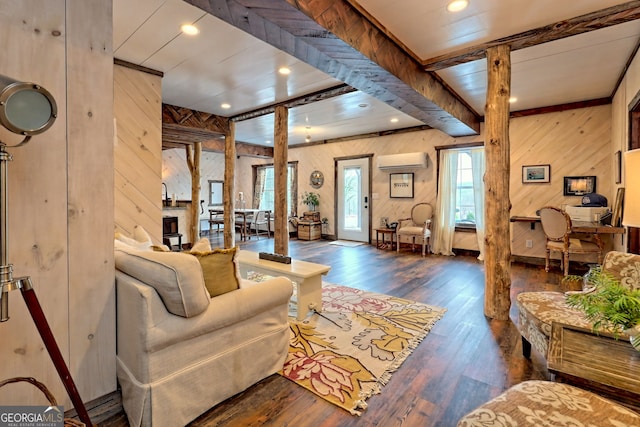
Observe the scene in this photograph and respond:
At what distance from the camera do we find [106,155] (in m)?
1.66

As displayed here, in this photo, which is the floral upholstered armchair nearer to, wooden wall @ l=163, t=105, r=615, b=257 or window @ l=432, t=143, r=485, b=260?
wooden wall @ l=163, t=105, r=615, b=257

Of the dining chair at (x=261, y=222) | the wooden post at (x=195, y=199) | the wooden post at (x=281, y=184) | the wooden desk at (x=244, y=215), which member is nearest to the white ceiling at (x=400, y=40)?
the wooden post at (x=281, y=184)

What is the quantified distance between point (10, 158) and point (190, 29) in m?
2.17

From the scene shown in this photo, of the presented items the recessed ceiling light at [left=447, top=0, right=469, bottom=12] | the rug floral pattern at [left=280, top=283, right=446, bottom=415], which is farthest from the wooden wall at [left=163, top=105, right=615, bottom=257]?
the recessed ceiling light at [left=447, top=0, right=469, bottom=12]

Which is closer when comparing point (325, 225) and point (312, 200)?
point (325, 225)

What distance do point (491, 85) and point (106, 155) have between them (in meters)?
3.22

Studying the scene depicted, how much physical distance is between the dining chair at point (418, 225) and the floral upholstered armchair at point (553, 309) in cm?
383

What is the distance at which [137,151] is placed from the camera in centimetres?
348

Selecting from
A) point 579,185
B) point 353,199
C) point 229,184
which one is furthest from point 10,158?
point 353,199

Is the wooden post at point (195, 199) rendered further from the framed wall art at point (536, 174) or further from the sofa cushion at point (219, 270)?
the framed wall art at point (536, 174)

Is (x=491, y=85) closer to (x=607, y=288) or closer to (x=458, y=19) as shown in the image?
(x=458, y=19)

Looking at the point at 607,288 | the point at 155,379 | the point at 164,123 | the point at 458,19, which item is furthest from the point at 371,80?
the point at 164,123

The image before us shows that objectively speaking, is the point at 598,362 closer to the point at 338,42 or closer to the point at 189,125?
the point at 338,42

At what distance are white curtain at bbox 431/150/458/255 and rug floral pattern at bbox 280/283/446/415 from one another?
10.5 ft
